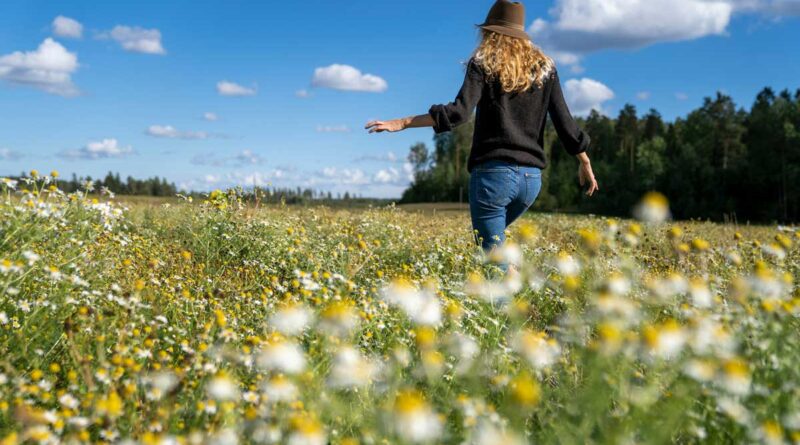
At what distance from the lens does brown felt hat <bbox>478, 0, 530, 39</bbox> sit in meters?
5.00

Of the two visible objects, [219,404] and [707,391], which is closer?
[707,391]

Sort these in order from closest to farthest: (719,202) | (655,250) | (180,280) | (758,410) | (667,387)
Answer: (758,410) < (667,387) < (180,280) < (655,250) < (719,202)

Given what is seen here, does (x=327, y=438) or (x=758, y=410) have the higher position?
(x=758, y=410)

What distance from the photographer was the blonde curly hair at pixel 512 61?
15.9 feet

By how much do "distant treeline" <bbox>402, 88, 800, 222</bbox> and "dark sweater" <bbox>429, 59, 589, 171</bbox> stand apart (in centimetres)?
3853

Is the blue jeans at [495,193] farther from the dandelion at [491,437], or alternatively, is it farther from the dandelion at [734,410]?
the dandelion at [491,437]

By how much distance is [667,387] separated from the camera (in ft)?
8.94

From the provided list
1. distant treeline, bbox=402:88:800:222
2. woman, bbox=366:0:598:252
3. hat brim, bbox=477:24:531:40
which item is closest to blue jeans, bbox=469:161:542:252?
woman, bbox=366:0:598:252

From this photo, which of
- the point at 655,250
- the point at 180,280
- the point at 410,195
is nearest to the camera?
the point at 180,280

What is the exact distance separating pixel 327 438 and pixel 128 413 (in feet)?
2.77

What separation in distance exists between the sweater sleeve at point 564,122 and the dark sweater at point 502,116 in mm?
60

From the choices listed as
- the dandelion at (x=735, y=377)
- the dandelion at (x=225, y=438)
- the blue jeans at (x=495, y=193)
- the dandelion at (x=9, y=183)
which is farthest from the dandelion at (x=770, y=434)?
the dandelion at (x=9, y=183)

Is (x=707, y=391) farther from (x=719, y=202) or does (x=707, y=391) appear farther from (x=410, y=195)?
(x=410, y=195)

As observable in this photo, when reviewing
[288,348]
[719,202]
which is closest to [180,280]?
[288,348]
